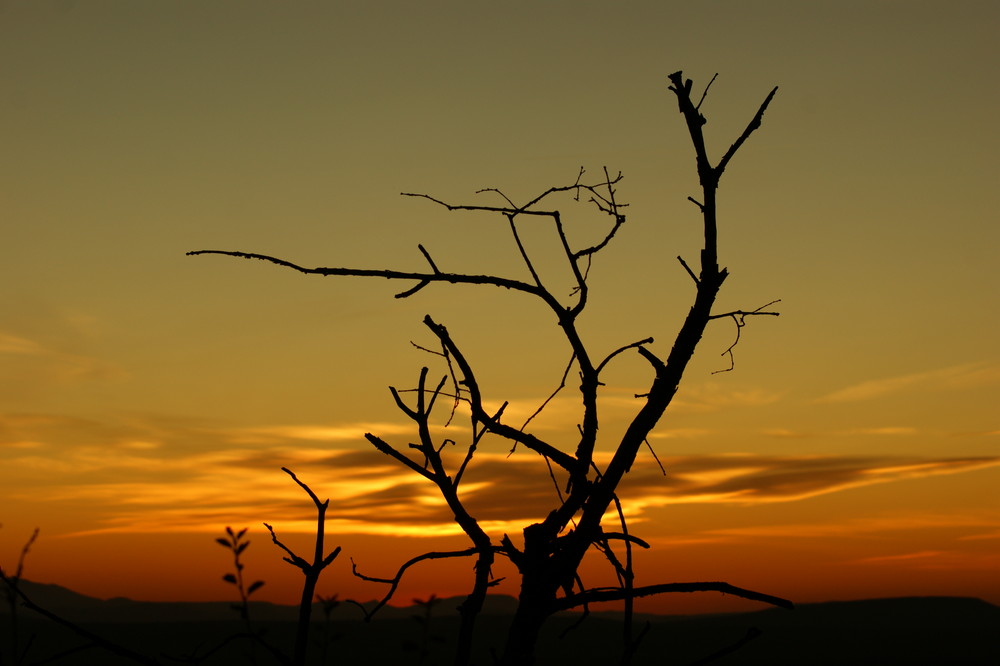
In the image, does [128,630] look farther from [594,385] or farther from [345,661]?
[594,385]

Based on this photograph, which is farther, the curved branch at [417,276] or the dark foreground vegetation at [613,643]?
the dark foreground vegetation at [613,643]

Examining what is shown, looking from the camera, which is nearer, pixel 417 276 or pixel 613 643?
pixel 417 276

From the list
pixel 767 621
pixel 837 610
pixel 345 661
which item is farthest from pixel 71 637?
pixel 837 610

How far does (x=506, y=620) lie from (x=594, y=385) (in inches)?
2138

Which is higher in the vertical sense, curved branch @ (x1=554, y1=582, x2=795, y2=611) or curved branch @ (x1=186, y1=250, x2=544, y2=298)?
curved branch @ (x1=186, y1=250, x2=544, y2=298)

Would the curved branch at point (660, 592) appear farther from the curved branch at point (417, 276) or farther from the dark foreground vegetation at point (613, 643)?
the dark foreground vegetation at point (613, 643)

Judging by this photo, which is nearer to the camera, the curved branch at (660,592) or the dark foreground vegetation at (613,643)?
the curved branch at (660,592)

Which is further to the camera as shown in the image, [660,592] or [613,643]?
[613,643]

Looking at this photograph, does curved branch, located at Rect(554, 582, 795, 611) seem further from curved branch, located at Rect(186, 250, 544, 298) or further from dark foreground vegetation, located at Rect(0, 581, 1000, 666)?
dark foreground vegetation, located at Rect(0, 581, 1000, 666)

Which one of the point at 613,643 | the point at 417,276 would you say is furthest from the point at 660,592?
the point at 613,643

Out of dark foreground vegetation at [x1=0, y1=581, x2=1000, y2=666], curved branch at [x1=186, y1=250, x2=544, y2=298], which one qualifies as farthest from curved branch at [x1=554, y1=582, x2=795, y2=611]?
dark foreground vegetation at [x1=0, y1=581, x2=1000, y2=666]

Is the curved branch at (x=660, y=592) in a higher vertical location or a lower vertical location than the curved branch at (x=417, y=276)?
lower

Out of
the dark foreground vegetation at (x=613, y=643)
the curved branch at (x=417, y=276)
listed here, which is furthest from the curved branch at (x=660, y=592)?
the dark foreground vegetation at (x=613, y=643)

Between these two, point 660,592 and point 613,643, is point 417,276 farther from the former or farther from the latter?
point 613,643
